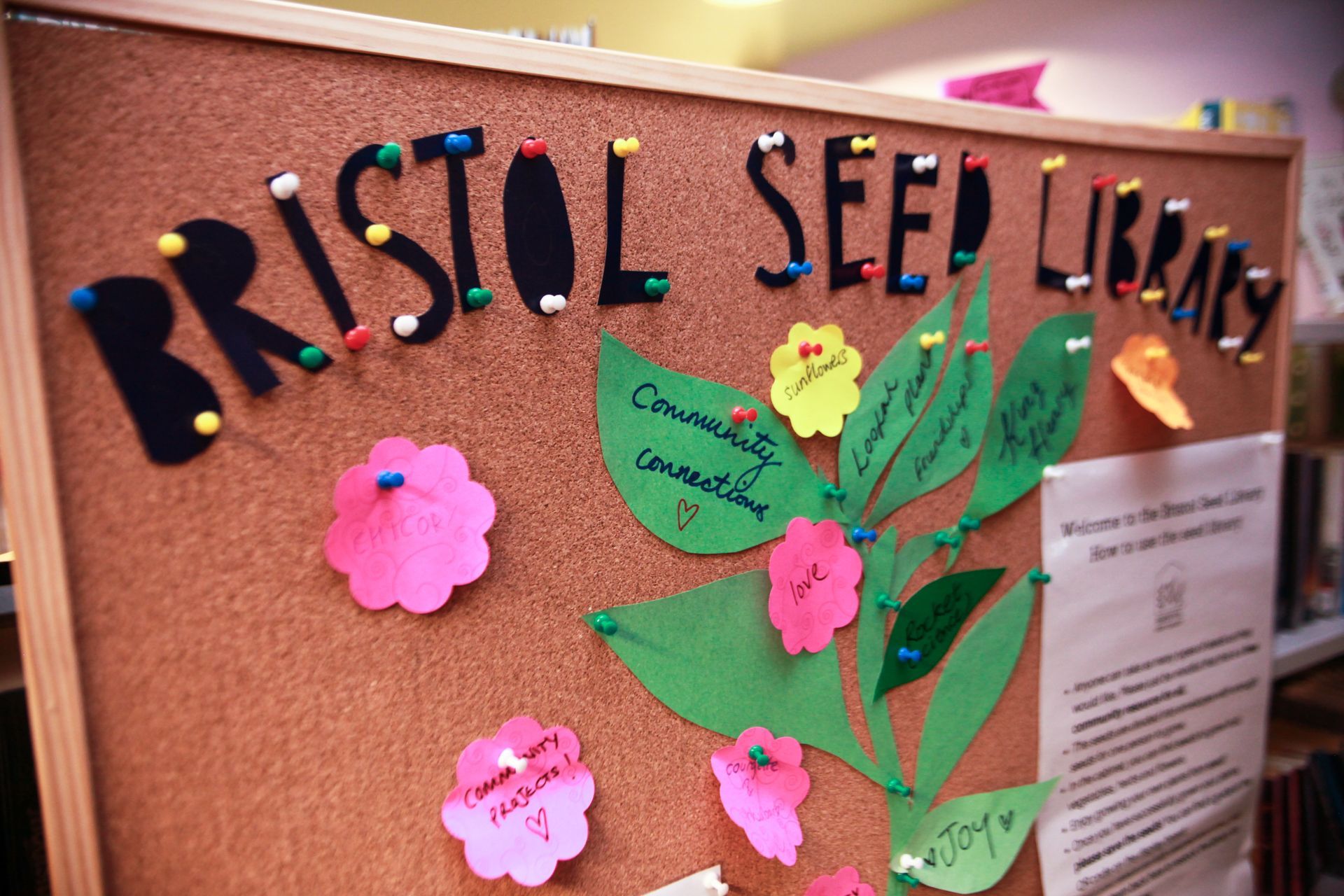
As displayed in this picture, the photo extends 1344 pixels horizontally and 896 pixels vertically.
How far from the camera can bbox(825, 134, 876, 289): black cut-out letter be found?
1.63ft

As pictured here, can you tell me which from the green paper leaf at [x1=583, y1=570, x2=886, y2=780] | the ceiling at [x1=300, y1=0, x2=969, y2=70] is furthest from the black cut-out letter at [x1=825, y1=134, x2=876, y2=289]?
the ceiling at [x1=300, y1=0, x2=969, y2=70]

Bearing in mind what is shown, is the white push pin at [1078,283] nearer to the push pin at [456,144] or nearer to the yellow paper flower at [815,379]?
the yellow paper flower at [815,379]

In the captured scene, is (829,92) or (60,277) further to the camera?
(829,92)

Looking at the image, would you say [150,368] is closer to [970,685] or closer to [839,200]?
[839,200]

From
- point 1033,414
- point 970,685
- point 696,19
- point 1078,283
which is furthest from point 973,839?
point 696,19

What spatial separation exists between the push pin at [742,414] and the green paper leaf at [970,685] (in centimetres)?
27

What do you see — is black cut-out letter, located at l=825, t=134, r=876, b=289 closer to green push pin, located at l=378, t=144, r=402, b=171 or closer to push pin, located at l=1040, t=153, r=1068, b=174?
push pin, located at l=1040, t=153, r=1068, b=174

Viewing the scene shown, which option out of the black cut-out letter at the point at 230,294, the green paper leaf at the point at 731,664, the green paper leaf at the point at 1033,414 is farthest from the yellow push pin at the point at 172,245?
the green paper leaf at the point at 1033,414

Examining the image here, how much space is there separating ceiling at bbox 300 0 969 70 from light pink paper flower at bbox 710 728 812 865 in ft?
4.97

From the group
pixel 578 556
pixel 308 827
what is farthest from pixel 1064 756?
pixel 308 827

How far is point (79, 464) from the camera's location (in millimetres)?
326

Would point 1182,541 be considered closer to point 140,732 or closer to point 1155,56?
point 140,732

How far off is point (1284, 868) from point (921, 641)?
2.56 feet

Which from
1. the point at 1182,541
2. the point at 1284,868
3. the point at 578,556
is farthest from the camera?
the point at 1284,868
